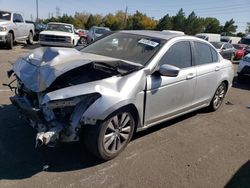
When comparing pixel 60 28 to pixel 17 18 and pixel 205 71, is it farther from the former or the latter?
pixel 205 71

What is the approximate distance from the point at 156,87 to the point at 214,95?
249cm

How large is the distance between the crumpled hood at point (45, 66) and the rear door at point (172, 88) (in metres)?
1.00

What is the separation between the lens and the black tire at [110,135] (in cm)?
367

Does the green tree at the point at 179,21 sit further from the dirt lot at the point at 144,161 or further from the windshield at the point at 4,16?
the dirt lot at the point at 144,161

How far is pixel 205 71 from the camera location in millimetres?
5660

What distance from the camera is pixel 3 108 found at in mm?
5578

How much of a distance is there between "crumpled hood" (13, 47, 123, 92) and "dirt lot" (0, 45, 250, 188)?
36.0 inches

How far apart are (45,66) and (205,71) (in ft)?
10.2

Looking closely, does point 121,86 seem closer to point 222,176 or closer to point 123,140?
point 123,140

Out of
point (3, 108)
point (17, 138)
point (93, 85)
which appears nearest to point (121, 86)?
point (93, 85)

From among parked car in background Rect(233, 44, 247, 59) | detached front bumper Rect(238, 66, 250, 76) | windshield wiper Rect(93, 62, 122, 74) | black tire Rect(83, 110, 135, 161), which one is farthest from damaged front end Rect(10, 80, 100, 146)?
parked car in background Rect(233, 44, 247, 59)

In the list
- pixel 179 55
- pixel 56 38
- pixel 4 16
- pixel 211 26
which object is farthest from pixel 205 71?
pixel 211 26

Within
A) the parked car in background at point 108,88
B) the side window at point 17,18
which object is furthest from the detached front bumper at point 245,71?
the side window at point 17,18

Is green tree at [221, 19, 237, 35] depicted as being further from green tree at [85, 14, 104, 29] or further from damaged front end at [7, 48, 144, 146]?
damaged front end at [7, 48, 144, 146]
